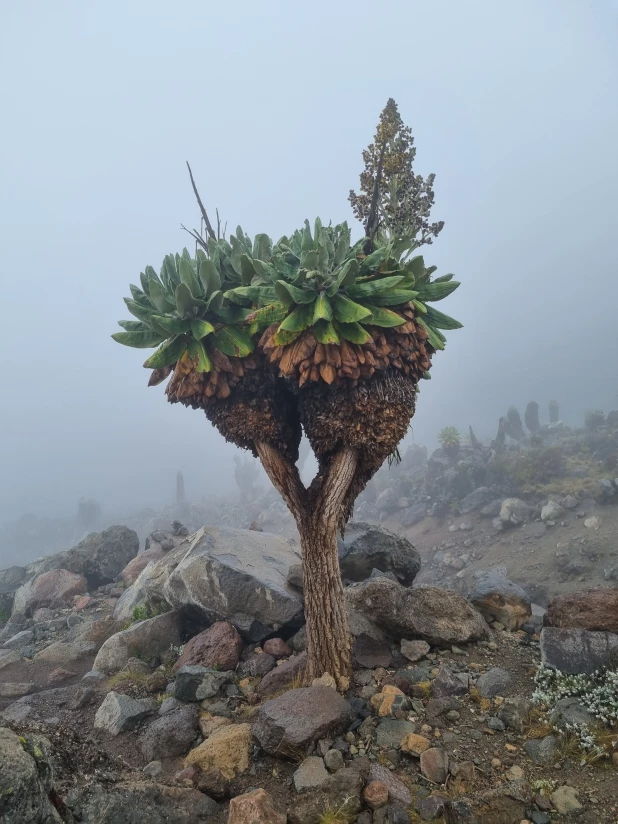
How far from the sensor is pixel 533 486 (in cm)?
4156

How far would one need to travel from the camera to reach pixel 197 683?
20.9 ft

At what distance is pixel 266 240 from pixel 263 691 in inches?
271

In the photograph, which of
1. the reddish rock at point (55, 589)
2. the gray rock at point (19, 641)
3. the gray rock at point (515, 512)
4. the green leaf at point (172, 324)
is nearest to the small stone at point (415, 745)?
the green leaf at point (172, 324)

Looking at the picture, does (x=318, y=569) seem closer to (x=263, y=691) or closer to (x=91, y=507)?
(x=263, y=691)

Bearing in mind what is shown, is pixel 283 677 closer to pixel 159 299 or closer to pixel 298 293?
pixel 298 293

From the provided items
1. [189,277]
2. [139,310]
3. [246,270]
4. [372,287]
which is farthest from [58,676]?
[372,287]

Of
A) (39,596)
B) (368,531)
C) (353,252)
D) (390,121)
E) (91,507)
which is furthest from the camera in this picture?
(91,507)

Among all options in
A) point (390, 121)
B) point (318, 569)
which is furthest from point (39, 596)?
point (390, 121)

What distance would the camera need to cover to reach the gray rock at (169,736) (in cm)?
528

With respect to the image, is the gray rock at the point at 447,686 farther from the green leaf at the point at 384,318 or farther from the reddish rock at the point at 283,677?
the green leaf at the point at 384,318

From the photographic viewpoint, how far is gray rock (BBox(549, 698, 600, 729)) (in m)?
4.62

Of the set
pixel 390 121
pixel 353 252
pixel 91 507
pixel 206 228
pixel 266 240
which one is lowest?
pixel 91 507

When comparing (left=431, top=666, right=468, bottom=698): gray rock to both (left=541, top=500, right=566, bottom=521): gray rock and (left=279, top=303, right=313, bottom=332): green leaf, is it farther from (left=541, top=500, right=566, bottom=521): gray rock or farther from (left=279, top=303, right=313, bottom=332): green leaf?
(left=541, top=500, right=566, bottom=521): gray rock

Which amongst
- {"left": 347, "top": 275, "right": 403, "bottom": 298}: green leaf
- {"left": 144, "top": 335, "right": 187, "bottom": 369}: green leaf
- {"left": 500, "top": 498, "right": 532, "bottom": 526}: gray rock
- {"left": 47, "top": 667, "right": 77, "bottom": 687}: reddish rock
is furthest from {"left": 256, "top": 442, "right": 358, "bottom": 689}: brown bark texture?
{"left": 500, "top": 498, "right": 532, "bottom": 526}: gray rock
